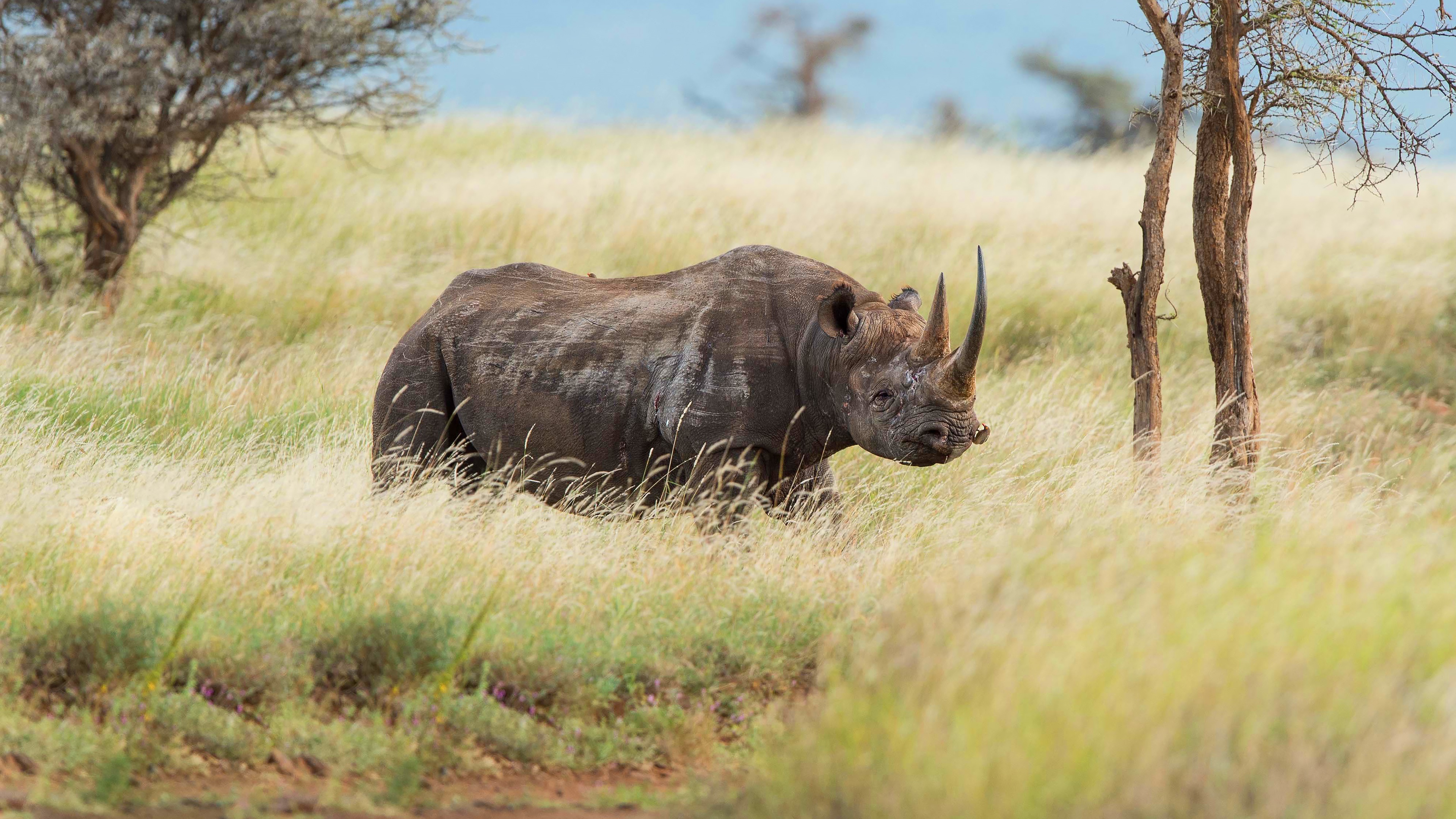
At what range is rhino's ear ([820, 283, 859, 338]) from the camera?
6.51m

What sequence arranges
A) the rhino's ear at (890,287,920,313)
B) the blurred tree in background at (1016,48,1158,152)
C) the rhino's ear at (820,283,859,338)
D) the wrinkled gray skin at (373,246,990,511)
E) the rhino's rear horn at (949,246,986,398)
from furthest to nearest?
the blurred tree in background at (1016,48,1158,152), the rhino's ear at (890,287,920,313), the rhino's ear at (820,283,859,338), the wrinkled gray skin at (373,246,990,511), the rhino's rear horn at (949,246,986,398)

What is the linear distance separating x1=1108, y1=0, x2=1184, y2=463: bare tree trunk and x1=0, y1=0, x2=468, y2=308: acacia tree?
341 inches

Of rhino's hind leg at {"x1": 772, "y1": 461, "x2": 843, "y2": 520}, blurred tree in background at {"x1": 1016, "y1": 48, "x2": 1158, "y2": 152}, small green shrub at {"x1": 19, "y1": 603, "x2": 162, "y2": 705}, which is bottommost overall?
small green shrub at {"x1": 19, "y1": 603, "x2": 162, "y2": 705}

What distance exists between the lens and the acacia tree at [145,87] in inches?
516

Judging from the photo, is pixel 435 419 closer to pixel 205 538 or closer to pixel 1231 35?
pixel 205 538

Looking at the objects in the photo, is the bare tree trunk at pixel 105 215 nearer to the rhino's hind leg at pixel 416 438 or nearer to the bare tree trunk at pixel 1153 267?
the rhino's hind leg at pixel 416 438

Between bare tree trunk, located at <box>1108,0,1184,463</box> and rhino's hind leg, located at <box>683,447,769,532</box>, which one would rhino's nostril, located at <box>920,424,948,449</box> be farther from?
bare tree trunk, located at <box>1108,0,1184,463</box>

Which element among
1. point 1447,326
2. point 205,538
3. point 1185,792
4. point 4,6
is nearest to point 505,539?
point 205,538

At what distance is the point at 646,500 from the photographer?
7.17m

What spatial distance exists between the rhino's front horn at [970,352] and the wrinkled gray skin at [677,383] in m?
0.01

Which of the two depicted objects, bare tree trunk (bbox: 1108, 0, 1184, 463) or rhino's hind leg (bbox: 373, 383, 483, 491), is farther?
bare tree trunk (bbox: 1108, 0, 1184, 463)

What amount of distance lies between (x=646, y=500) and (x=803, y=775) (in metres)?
3.23

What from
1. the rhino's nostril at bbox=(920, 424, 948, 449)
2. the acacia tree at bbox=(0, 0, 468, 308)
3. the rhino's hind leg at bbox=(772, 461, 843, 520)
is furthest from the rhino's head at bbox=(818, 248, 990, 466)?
the acacia tree at bbox=(0, 0, 468, 308)

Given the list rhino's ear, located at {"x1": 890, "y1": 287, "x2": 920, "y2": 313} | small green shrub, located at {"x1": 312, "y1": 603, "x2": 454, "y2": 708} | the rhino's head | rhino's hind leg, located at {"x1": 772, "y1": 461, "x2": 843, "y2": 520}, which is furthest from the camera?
rhino's hind leg, located at {"x1": 772, "y1": 461, "x2": 843, "y2": 520}
